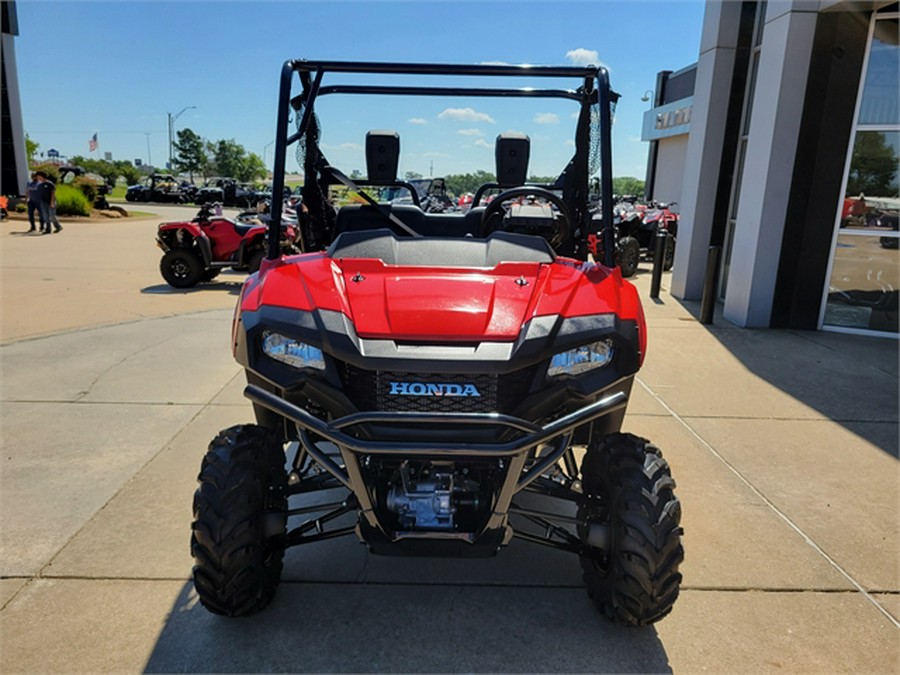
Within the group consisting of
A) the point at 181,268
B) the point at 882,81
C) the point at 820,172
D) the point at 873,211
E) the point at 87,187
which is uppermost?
the point at 882,81

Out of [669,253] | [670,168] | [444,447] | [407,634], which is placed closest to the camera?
[444,447]

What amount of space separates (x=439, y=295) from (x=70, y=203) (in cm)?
2284

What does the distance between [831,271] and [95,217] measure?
859 inches

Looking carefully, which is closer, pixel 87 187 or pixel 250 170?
pixel 87 187

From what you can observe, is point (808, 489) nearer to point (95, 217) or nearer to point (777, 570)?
point (777, 570)

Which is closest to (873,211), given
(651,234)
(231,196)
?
(651,234)

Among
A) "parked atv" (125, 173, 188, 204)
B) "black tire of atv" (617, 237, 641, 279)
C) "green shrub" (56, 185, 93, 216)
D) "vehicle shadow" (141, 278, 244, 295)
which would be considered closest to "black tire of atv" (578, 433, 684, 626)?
"vehicle shadow" (141, 278, 244, 295)

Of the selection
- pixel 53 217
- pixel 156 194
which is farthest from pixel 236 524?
pixel 156 194

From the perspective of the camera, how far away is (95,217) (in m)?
21.7

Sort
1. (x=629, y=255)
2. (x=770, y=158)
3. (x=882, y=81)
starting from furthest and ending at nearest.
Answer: (x=629, y=255), (x=770, y=158), (x=882, y=81)

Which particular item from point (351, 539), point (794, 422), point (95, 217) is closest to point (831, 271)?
point (794, 422)

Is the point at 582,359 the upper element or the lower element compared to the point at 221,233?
upper

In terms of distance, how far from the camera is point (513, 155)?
3.56 meters

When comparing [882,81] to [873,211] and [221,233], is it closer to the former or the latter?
[873,211]
